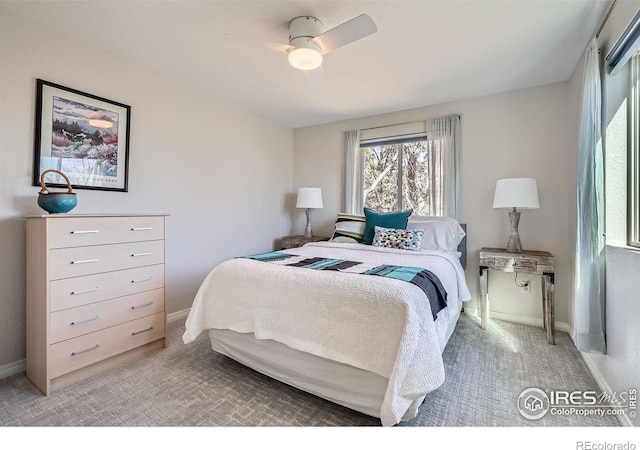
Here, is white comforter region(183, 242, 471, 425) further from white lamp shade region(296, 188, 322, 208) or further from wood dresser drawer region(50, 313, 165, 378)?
white lamp shade region(296, 188, 322, 208)

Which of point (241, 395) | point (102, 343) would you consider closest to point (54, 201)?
point (102, 343)

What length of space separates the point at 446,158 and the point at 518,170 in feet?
2.39

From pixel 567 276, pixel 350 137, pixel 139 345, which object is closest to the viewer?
pixel 139 345

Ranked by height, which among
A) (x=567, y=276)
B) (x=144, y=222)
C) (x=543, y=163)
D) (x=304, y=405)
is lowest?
(x=304, y=405)

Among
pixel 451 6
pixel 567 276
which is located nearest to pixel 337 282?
pixel 451 6

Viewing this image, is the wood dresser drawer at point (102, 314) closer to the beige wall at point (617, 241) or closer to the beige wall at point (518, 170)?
the beige wall at point (617, 241)

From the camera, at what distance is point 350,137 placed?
398cm

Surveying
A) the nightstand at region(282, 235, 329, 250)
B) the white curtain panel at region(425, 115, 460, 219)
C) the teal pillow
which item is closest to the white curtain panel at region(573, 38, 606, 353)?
the white curtain panel at region(425, 115, 460, 219)

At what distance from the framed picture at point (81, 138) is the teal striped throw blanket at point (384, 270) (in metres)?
1.49

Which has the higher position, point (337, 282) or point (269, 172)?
point (269, 172)

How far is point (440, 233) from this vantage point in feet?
9.70

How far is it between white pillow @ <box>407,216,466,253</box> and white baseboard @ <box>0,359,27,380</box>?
132 inches
